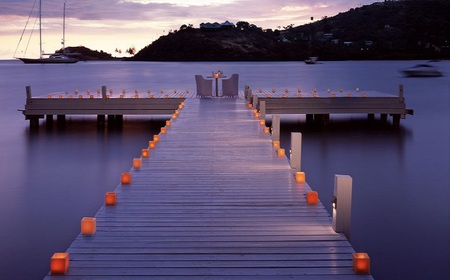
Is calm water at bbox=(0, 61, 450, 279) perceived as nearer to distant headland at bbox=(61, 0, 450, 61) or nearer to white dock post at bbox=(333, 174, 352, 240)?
white dock post at bbox=(333, 174, 352, 240)

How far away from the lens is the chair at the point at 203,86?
18.3 metres

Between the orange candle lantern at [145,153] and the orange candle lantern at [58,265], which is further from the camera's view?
the orange candle lantern at [145,153]

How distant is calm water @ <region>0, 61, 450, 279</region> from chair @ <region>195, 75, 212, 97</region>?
1945 millimetres

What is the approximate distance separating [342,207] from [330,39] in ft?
387

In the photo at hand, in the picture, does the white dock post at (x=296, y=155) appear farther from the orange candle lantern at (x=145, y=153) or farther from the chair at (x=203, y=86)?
the chair at (x=203, y=86)

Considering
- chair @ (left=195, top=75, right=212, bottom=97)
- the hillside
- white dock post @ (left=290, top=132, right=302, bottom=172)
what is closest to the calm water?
white dock post @ (left=290, top=132, right=302, bottom=172)

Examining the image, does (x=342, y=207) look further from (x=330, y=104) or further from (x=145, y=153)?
(x=330, y=104)

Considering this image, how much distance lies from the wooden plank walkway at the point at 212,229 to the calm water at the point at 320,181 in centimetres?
175

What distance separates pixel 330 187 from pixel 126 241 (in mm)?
7358

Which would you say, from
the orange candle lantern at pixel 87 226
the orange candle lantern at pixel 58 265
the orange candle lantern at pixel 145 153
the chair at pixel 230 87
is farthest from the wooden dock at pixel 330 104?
the orange candle lantern at pixel 58 265

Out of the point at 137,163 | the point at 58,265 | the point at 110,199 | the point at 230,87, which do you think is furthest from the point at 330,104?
the point at 58,265

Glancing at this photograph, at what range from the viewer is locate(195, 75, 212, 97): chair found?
1830cm

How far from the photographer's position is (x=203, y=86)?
18.4 metres

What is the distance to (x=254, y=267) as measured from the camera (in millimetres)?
3701
